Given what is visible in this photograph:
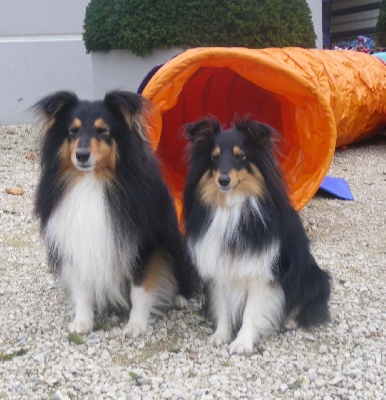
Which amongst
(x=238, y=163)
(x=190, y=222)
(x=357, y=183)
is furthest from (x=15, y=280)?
(x=357, y=183)

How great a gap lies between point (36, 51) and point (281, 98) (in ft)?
21.2

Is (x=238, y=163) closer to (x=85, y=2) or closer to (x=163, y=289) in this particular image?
(x=163, y=289)

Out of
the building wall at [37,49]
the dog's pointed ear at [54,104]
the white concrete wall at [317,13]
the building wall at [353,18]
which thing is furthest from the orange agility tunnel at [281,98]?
the building wall at [353,18]

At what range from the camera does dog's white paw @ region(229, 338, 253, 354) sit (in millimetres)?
3496

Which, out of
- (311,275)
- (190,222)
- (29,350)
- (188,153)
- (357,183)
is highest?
(188,153)

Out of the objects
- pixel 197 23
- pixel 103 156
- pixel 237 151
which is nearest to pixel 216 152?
pixel 237 151

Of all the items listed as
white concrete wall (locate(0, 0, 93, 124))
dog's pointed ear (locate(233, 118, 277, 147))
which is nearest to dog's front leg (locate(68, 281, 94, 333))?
dog's pointed ear (locate(233, 118, 277, 147))

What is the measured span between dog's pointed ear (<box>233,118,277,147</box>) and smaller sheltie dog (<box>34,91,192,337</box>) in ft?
2.07

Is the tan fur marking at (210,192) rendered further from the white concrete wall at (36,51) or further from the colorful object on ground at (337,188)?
the white concrete wall at (36,51)

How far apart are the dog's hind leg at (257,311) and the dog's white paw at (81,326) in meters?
0.94

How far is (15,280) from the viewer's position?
4688mm

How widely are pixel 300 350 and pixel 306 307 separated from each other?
0.31 m

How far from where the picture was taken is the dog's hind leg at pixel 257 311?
3533 millimetres

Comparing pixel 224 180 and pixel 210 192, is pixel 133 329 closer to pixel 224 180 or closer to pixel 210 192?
pixel 210 192
